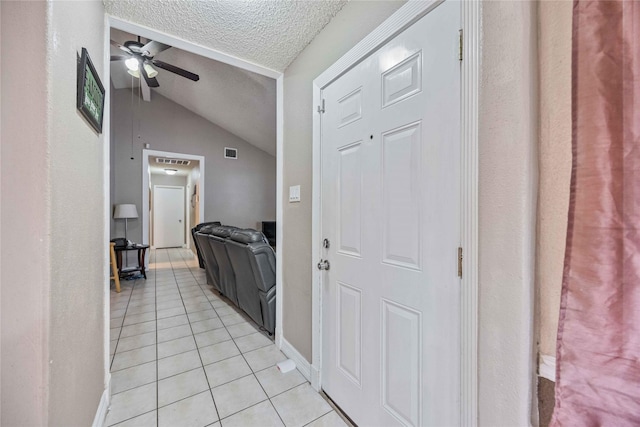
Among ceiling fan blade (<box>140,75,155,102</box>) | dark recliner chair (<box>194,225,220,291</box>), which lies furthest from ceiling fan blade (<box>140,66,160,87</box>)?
dark recliner chair (<box>194,225,220,291</box>)

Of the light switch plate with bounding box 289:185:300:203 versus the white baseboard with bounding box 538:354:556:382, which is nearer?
the white baseboard with bounding box 538:354:556:382

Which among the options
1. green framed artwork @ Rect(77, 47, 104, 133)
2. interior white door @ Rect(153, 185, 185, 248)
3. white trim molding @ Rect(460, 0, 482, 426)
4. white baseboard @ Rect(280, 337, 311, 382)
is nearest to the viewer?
white trim molding @ Rect(460, 0, 482, 426)

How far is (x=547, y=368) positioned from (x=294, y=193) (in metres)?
1.59

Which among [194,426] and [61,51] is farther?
[194,426]

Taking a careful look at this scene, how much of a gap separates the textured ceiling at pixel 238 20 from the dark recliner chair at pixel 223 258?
1.70 meters

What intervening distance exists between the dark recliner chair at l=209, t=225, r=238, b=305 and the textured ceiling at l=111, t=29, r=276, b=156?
7.49ft

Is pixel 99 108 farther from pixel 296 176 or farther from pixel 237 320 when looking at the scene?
pixel 237 320

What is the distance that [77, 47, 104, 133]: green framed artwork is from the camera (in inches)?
38.9

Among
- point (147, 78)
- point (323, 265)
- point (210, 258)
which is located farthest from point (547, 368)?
point (147, 78)

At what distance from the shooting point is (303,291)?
5.91 feet

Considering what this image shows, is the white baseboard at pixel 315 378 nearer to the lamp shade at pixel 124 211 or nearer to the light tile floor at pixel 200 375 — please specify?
the light tile floor at pixel 200 375

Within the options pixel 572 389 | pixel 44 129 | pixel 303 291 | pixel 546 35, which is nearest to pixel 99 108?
pixel 44 129

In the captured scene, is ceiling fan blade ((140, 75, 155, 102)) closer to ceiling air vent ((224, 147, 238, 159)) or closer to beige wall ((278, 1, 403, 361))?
ceiling air vent ((224, 147, 238, 159))

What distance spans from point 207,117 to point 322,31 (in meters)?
4.93
